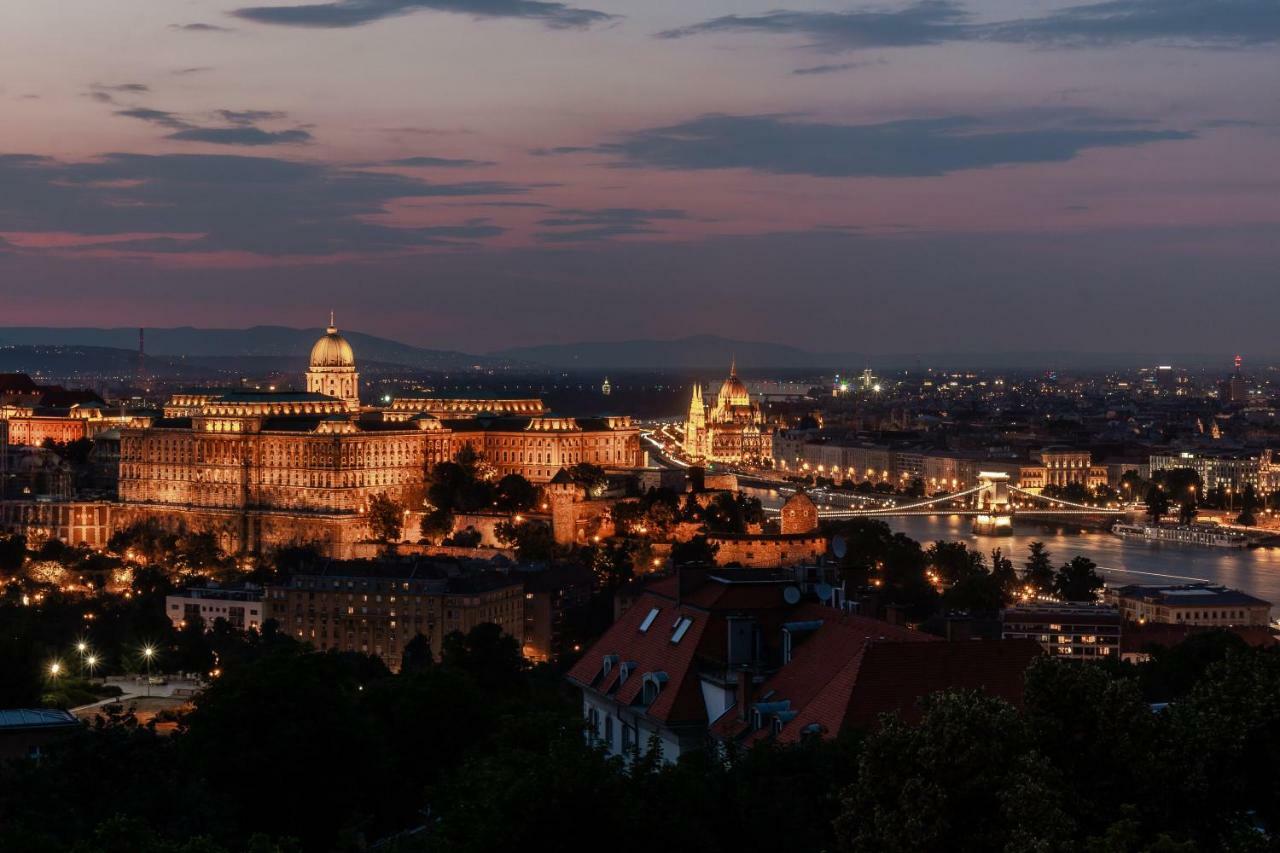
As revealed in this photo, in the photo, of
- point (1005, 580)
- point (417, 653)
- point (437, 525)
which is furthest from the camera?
point (437, 525)

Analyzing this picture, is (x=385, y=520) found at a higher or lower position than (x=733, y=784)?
lower

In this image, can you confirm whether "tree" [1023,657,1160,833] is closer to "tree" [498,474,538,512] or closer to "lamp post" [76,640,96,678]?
"lamp post" [76,640,96,678]

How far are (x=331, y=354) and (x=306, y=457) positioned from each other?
15.2m

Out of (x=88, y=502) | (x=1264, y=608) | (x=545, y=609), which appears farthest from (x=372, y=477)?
(x=1264, y=608)

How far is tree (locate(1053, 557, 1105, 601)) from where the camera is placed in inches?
1692

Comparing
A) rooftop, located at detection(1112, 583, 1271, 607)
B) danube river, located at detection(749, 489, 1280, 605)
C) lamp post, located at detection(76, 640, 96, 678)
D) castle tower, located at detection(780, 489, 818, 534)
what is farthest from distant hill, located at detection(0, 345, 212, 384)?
lamp post, located at detection(76, 640, 96, 678)

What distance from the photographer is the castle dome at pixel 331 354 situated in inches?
2638

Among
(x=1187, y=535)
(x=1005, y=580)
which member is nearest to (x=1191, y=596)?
(x=1005, y=580)

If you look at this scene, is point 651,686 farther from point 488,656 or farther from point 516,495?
point 516,495

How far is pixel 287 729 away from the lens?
55.4 feet

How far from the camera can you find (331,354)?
67.3 meters

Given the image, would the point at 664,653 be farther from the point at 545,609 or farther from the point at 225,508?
the point at 225,508

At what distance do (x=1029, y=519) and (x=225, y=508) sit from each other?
29801 millimetres

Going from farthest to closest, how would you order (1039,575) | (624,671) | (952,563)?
(1039,575), (952,563), (624,671)
